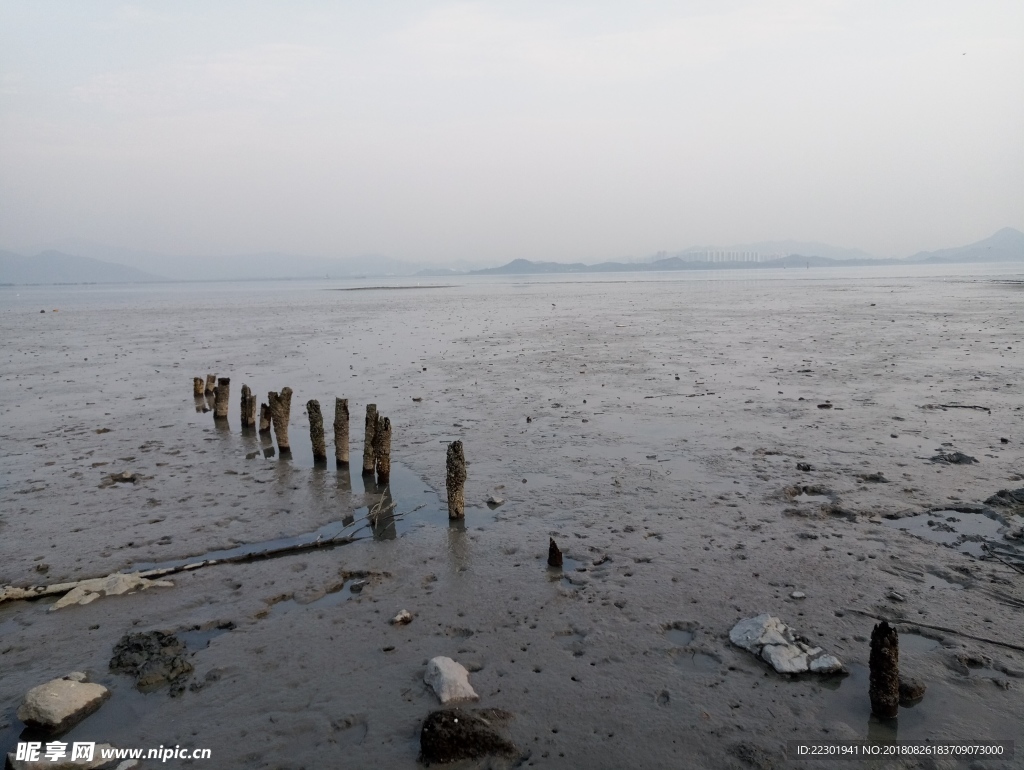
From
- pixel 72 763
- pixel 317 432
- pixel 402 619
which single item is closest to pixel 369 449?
pixel 317 432

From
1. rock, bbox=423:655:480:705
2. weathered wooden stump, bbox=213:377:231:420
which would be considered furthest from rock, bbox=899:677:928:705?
weathered wooden stump, bbox=213:377:231:420

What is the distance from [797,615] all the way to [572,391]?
12569 mm

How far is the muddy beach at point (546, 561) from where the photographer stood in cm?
579

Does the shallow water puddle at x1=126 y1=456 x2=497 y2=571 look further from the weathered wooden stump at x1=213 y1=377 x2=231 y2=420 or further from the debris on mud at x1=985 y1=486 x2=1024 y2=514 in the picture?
the debris on mud at x1=985 y1=486 x2=1024 y2=514

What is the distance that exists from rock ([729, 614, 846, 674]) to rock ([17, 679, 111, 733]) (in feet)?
20.6

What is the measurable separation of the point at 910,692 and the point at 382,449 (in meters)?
8.56

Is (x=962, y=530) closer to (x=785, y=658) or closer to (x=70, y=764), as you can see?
(x=785, y=658)

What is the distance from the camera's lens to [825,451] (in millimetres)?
12695

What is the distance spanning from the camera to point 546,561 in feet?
28.8

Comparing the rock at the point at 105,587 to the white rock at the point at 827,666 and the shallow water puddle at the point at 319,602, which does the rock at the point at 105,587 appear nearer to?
the shallow water puddle at the point at 319,602

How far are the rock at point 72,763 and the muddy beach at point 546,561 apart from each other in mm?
240

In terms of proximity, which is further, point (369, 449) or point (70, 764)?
point (369, 449)

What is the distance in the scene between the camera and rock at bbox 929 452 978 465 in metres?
11.6

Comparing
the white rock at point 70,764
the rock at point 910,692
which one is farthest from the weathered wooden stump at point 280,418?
the rock at point 910,692
